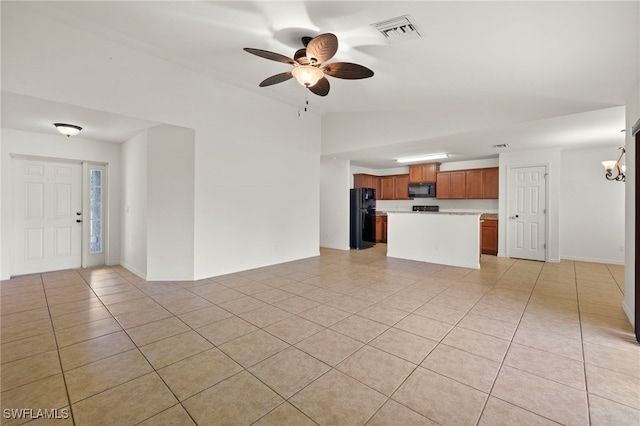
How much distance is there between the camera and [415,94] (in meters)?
4.18

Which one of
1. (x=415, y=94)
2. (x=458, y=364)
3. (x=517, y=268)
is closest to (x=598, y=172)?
(x=517, y=268)

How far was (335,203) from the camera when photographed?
754 centimetres

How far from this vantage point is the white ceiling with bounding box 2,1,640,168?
89.0 inches

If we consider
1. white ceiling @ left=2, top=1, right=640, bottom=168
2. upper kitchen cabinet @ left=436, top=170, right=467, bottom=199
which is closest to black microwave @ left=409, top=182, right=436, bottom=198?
upper kitchen cabinet @ left=436, top=170, right=467, bottom=199

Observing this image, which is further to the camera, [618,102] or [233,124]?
[233,124]

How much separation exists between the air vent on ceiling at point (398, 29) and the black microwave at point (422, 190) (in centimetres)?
574

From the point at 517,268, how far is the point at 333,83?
16.2ft

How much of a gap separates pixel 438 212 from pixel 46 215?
786cm

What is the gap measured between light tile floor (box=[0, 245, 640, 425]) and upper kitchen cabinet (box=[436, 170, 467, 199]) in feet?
12.0

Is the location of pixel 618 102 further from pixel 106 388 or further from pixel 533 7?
pixel 106 388

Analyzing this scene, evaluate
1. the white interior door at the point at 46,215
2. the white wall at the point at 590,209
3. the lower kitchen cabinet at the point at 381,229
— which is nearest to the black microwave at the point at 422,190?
the lower kitchen cabinet at the point at 381,229

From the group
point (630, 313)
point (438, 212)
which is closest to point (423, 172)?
point (438, 212)

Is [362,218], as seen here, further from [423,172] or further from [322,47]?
[322,47]

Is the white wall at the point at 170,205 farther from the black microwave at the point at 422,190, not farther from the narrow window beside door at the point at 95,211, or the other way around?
the black microwave at the point at 422,190
